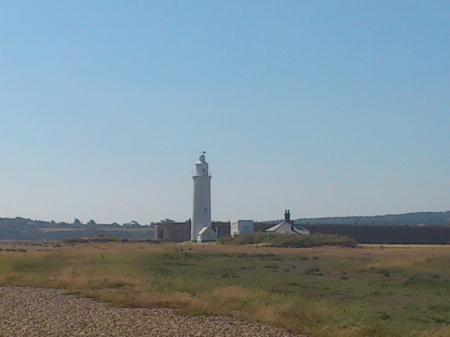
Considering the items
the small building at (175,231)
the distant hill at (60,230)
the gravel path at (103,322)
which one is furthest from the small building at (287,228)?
the gravel path at (103,322)

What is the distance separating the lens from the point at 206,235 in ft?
207

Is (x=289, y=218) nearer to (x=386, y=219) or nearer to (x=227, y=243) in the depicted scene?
(x=227, y=243)

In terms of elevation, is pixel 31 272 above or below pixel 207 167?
below

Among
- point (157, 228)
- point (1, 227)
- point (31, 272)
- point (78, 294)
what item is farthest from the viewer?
point (1, 227)

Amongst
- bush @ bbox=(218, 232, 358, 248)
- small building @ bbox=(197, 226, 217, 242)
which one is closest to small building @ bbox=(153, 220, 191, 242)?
small building @ bbox=(197, 226, 217, 242)

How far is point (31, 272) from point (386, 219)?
171 m

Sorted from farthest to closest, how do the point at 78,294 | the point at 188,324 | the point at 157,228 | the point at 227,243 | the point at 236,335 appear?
the point at 157,228 → the point at 227,243 → the point at 78,294 → the point at 188,324 → the point at 236,335

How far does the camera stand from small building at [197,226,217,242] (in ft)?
207

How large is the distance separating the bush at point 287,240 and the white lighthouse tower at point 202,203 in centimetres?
289

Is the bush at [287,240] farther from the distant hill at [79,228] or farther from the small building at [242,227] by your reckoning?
the distant hill at [79,228]

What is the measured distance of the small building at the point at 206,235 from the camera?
6300 cm

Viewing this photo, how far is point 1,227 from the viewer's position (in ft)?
423

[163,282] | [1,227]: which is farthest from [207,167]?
[1,227]

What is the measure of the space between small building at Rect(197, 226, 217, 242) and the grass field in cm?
2270
